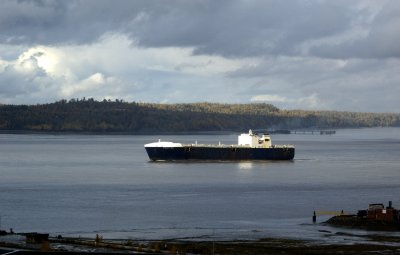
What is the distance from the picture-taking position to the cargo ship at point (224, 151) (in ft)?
409

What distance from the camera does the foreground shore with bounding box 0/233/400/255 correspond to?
3234 centimetres

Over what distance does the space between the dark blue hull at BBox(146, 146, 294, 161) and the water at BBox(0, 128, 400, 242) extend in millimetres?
6335

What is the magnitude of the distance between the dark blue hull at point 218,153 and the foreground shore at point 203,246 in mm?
83151

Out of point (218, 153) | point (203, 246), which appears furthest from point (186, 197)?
point (218, 153)

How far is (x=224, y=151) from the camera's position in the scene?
421ft

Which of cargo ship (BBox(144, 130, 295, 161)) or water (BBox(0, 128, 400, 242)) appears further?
cargo ship (BBox(144, 130, 295, 161))

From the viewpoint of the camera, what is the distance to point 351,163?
127375 millimetres

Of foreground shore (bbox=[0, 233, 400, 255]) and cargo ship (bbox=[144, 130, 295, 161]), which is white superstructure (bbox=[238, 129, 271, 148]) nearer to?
cargo ship (bbox=[144, 130, 295, 161])

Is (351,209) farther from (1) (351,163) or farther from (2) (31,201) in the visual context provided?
(1) (351,163)

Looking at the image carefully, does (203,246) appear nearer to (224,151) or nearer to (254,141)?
(224,151)

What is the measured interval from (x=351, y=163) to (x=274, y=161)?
11.2 meters

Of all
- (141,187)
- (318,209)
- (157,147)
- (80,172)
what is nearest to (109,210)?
(318,209)

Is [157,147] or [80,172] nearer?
[80,172]

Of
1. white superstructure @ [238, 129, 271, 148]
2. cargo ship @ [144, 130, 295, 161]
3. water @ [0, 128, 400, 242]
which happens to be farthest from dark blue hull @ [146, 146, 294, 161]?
water @ [0, 128, 400, 242]
